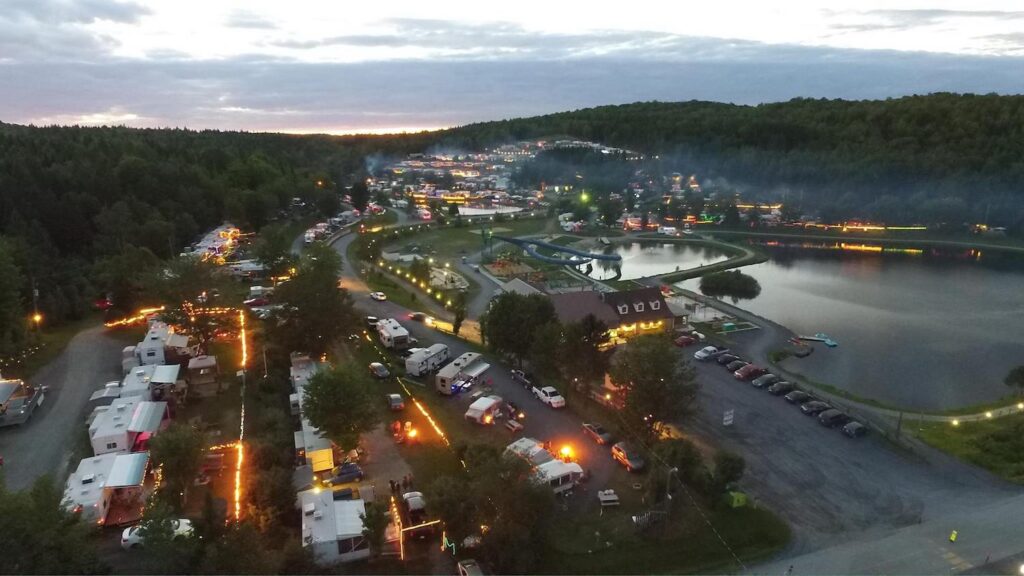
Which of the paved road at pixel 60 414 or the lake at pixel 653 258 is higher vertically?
the paved road at pixel 60 414

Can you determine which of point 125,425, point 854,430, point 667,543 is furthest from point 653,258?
point 125,425

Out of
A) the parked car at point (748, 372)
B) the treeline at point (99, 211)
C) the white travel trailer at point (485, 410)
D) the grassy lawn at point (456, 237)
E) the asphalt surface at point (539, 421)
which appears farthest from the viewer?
the grassy lawn at point (456, 237)

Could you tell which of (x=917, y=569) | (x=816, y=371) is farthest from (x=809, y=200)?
(x=917, y=569)

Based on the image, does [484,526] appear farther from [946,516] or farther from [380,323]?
[380,323]

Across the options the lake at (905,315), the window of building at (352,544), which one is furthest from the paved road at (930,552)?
the lake at (905,315)

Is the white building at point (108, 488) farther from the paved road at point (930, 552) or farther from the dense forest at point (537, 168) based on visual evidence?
the paved road at point (930, 552)

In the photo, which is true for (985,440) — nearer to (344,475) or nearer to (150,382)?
(344,475)

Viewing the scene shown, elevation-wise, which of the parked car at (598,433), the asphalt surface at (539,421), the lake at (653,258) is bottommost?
the lake at (653,258)

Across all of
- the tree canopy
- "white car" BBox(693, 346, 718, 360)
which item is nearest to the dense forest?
the tree canopy
